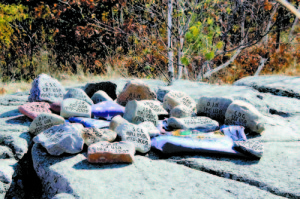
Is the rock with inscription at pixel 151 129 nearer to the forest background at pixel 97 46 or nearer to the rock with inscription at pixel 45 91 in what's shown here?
the rock with inscription at pixel 45 91

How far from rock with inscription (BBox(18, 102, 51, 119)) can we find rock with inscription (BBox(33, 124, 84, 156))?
0.56m

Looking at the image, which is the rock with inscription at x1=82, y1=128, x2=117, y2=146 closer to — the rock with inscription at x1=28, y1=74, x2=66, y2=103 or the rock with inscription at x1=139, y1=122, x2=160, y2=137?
the rock with inscription at x1=139, y1=122, x2=160, y2=137

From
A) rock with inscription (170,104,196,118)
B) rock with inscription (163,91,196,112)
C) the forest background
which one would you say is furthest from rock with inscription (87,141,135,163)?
the forest background

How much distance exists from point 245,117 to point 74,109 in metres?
1.23

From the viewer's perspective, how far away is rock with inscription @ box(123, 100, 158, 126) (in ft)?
7.37

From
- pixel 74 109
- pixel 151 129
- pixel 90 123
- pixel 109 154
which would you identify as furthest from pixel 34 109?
pixel 109 154

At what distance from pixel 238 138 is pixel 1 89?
3.27m

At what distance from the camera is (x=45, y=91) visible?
8.76ft

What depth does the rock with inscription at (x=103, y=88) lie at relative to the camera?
3.03 m

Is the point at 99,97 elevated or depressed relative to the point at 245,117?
elevated

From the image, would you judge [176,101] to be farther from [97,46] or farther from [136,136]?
[97,46]

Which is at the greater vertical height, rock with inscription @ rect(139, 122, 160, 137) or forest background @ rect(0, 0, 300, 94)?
forest background @ rect(0, 0, 300, 94)

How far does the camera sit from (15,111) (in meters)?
2.58

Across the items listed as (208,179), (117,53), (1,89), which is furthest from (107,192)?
(117,53)
